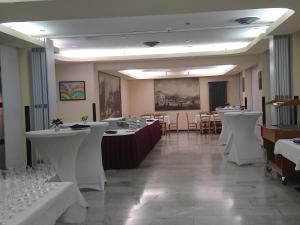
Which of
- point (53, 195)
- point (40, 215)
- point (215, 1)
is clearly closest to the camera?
point (40, 215)

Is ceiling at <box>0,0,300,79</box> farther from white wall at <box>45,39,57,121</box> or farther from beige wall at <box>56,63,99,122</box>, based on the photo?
beige wall at <box>56,63,99,122</box>

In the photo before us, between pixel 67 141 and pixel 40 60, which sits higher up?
pixel 40 60

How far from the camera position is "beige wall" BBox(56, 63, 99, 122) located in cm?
1102

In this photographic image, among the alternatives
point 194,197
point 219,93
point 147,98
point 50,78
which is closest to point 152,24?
point 50,78

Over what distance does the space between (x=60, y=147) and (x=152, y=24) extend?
3.55 meters

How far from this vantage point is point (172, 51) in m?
10.8

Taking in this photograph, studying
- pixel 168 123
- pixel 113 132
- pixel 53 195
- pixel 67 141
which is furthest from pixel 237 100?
pixel 53 195

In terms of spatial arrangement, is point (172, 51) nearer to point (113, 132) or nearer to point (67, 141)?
point (113, 132)

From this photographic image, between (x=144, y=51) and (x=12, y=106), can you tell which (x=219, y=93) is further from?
(x=12, y=106)

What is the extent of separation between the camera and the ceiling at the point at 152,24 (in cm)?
496

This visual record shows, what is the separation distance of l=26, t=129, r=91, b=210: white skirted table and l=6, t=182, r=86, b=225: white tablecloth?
1690mm

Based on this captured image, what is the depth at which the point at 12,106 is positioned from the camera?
784 centimetres

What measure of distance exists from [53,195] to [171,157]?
22.6 feet

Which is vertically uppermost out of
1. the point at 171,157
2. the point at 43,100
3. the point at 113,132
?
the point at 43,100
